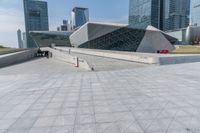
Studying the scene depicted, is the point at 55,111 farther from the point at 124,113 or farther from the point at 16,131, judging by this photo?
the point at 124,113

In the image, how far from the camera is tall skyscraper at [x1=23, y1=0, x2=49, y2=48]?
81.2m

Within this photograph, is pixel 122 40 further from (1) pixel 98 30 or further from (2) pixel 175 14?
(2) pixel 175 14

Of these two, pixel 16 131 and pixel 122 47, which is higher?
pixel 122 47

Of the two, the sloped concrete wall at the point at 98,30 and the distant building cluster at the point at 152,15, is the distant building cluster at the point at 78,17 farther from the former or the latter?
the sloped concrete wall at the point at 98,30

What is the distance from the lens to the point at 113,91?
563 cm

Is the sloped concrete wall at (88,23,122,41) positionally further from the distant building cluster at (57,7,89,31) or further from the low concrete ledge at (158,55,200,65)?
the distant building cluster at (57,7,89,31)

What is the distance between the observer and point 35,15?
274ft

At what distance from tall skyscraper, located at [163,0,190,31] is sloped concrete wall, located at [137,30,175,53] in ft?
Answer: 246

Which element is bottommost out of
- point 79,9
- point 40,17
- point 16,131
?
point 16,131

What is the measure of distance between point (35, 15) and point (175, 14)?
8707 centimetres

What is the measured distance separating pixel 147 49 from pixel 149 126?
32.4 m

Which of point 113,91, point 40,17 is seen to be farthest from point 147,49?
point 40,17

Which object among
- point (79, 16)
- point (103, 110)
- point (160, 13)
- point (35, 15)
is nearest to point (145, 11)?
point (160, 13)

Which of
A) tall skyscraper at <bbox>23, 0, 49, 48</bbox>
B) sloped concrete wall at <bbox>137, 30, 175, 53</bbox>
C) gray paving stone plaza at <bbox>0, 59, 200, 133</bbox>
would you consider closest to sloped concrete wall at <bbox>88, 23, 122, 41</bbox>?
sloped concrete wall at <bbox>137, 30, 175, 53</bbox>
